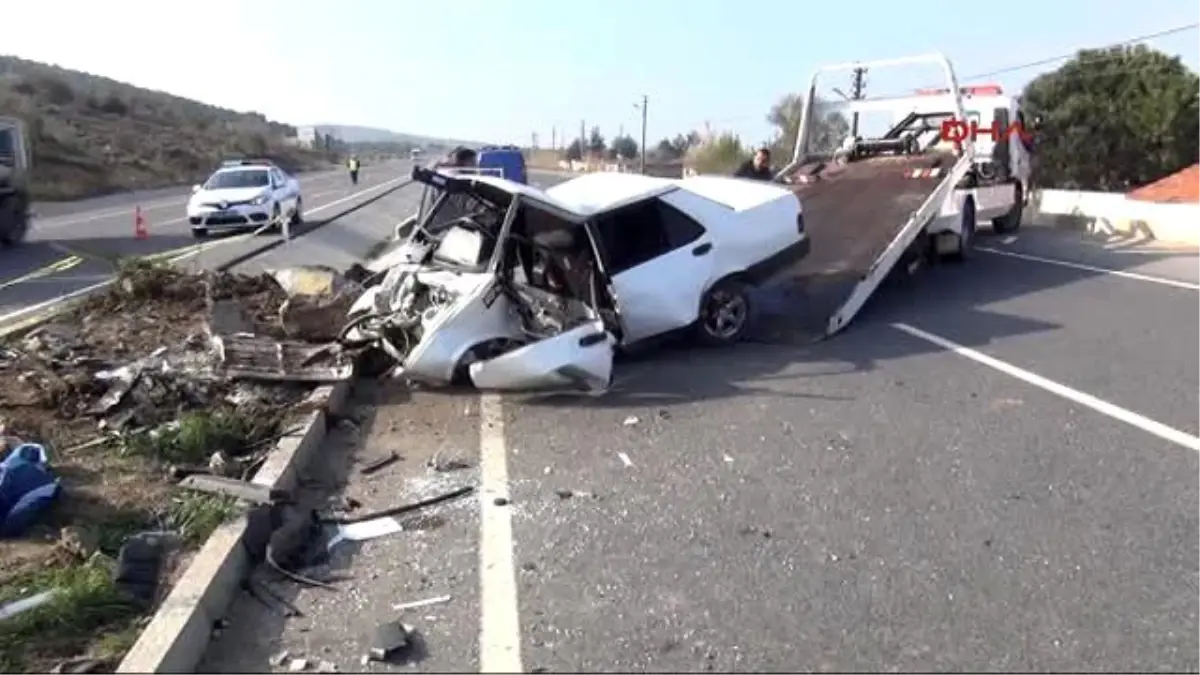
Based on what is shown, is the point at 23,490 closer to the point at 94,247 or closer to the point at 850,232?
the point at 850,232

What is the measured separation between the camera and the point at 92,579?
469cm

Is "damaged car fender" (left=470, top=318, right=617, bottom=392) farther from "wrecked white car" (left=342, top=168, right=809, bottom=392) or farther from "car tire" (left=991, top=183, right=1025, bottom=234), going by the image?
"car tire" (left=991, top=183, right=1025, bottom=234)

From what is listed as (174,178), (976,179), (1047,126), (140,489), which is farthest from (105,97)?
(140,489)

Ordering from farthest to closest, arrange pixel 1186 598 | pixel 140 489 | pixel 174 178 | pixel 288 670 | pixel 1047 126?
pixel 174 178 → pixel 1047 126 → pixel 140 489 → pixel 1186 598 → pixel 288 670

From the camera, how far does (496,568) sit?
4.95m

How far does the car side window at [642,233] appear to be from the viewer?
923cm

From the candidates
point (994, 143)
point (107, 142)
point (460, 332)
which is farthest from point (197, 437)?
point (107, 142)

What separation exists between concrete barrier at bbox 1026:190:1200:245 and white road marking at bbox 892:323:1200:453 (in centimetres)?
1260

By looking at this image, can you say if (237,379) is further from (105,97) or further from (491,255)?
(105,97)

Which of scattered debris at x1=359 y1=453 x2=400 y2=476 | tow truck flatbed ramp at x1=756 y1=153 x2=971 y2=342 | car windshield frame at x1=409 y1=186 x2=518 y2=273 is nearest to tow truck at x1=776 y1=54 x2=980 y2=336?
tow truck flatbed ramp at x1=756 y1=153 x2=971 y2=342

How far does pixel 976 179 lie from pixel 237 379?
1275 centimetres

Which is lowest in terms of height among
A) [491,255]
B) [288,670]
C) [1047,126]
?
[288,670]

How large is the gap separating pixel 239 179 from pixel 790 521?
2368cm

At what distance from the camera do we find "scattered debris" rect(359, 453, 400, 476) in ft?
21.7
